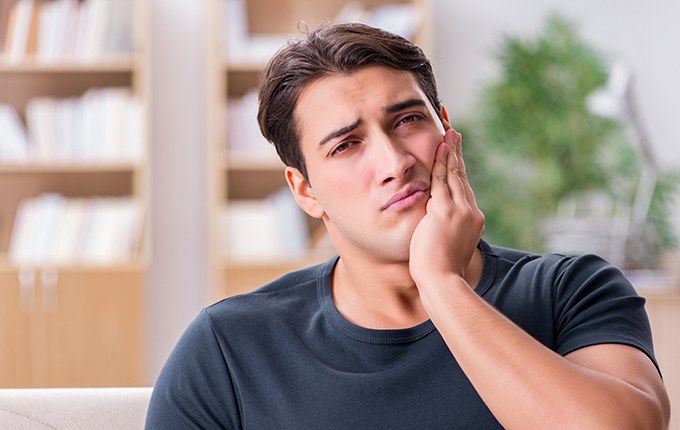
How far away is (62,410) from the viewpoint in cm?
141

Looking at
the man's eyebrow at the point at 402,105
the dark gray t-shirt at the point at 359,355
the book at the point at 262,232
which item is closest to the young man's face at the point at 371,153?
the man's eyebrow at the point at 402,105

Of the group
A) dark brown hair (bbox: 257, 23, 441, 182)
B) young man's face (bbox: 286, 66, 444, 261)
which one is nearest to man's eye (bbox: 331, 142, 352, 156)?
young man's face (bbox: 286, 66, 444, 261)

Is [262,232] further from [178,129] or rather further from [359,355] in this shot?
[359,355]

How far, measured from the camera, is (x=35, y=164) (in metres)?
4.33

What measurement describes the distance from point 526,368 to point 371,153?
1.35 feet

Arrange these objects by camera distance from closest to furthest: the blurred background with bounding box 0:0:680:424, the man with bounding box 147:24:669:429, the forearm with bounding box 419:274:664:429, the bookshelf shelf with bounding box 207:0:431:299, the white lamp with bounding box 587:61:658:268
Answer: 1. the forearm with bounding box 419:274:664:429
2. the man with bounding box 147:24:669:429
3. the white lamp with bounding box 587:61:658:268
4. the blurred background with bounding box 0:0:680:424
5. the bookshelf shelf with bounding box 207:0:431:299

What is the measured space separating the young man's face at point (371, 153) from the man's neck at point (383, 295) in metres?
0.04

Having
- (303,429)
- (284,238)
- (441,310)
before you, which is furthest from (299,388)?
(284,238)

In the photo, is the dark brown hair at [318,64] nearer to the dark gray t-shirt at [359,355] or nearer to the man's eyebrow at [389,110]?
the man's eyebrow at [389,110]

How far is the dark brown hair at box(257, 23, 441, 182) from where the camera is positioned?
158 cm

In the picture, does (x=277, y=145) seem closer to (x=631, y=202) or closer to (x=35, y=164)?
(x=35, y=164)

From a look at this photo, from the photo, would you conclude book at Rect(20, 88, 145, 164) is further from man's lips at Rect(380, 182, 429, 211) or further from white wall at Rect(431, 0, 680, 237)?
man's lips at Rect(380, 182, 429, 211)

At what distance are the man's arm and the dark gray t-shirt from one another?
6 cm

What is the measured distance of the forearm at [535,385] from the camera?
1.22 metres
